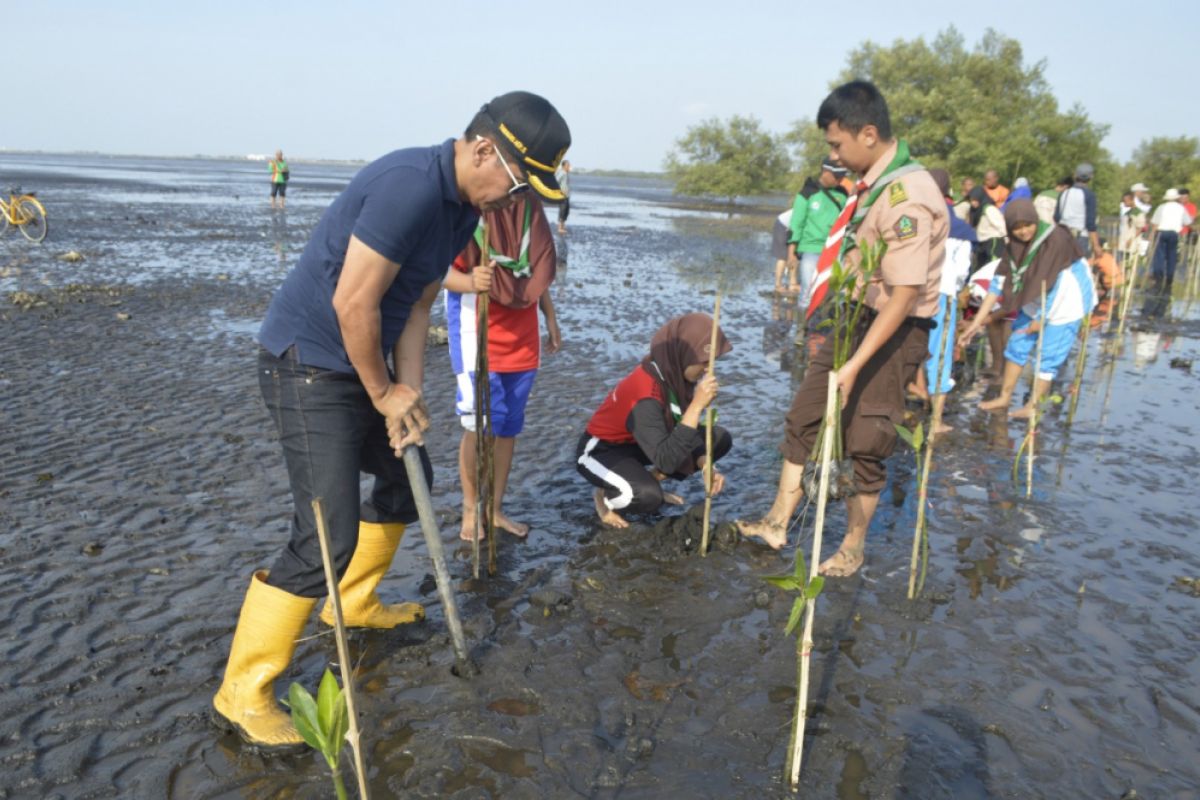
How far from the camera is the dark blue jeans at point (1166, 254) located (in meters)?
18.1

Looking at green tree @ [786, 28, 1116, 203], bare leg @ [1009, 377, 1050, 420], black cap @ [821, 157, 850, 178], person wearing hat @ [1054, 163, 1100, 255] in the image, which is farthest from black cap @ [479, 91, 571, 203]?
green tree @ [786, 28, 1116, 203]

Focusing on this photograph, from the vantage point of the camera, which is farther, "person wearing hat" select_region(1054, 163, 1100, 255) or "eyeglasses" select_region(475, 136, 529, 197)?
"person wearing hat" select_region(1054, 163, 1100, 255)

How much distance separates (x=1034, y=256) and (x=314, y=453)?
23.9ft

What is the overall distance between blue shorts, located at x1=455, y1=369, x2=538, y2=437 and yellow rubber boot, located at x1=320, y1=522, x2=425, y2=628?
1055mm

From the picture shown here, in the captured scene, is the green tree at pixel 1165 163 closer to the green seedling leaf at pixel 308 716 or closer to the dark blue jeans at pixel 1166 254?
the dark blue jeans at pixel 1166 254

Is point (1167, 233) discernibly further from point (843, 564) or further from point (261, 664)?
point (261, 664)

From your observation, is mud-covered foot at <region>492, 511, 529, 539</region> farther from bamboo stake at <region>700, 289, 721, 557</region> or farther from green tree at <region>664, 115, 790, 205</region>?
green tree at <region>664, 115, 790, 205</region>

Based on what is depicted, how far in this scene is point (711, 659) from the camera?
371 cm

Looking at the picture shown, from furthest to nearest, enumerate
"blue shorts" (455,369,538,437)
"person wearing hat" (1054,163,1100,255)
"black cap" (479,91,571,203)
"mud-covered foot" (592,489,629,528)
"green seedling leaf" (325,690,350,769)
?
1. "person wearing hat" (1054,163,1100,255)
2. "mud-covered foot" (592,489,629,528)
3. "blue shorts" (455,369,538,437)
4. "black cap" (479,91,571,203)
5. "green seedling leaf" (325,690,350,769)

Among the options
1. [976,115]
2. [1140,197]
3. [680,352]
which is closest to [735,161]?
[976,115]

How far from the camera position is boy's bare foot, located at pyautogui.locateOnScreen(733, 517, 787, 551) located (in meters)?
4.89

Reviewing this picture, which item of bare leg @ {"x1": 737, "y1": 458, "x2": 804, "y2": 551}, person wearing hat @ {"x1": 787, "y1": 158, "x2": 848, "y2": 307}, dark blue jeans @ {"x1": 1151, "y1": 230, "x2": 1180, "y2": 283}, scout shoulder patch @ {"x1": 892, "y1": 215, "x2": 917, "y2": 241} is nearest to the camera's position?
scout shoulder patch @ {"x1": 892, "y1": 215, "x2": 917, "y2": 241}

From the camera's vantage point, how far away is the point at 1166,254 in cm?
1858

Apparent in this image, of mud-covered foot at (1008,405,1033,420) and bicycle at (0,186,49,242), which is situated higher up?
bicycle at (0,186,49,242)
